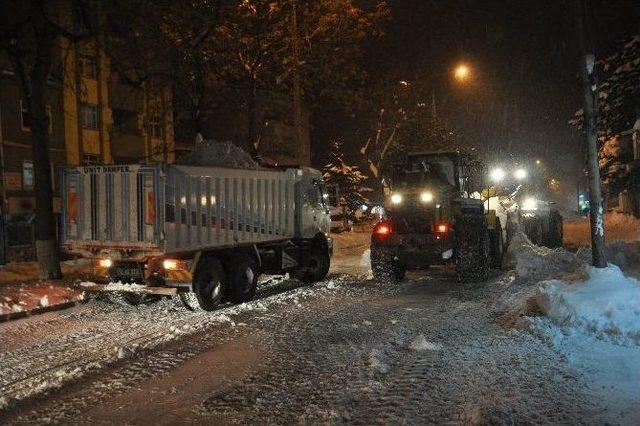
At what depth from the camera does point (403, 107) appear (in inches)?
1435

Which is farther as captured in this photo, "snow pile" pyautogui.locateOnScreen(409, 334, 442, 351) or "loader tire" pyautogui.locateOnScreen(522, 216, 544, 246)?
"loader tire" pyautogui.locateOnScreen(522, 216, 544, 246)

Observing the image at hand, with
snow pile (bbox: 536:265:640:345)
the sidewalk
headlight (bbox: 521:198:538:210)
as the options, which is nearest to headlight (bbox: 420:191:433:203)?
snow pile (bbox: 536:265:640:345)

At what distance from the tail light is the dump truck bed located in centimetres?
429

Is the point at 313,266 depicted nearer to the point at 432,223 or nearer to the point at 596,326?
the point at 432,223

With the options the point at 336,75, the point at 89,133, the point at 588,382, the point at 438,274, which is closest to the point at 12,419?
the point at 588,382

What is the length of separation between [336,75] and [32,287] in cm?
1409

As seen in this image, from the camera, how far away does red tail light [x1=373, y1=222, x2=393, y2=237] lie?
47.7 feet

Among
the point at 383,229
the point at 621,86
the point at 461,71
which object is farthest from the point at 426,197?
the point at 461,71

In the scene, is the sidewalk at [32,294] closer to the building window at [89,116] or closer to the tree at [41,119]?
the tree at [41,119]

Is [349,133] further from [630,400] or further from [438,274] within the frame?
[630,400]

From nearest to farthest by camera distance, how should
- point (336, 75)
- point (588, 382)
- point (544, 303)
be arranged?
1. point (588, 382)
2. point (544, 303)
3. point (336, 75)

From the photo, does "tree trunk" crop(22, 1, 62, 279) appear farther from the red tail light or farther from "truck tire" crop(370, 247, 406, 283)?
the red tail light

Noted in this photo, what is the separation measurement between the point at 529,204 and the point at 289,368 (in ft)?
59.7

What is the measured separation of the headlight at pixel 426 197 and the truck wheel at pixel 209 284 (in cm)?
522
